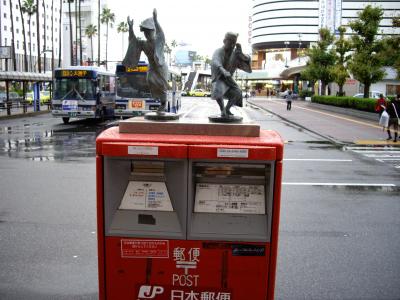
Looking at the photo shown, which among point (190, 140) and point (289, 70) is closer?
point (190, 140)

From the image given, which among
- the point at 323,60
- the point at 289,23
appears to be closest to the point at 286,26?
the point at 289,23

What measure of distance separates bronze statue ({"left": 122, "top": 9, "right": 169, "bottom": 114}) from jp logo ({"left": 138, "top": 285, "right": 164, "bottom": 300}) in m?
1.65

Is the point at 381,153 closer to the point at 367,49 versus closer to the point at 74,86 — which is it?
the point at 74,86

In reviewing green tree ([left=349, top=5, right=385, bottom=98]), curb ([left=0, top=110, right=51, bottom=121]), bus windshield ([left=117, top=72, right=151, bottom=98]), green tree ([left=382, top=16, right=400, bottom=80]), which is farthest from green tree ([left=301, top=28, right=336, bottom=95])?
curb ([left=0, top=110, right=51, bottom=121])

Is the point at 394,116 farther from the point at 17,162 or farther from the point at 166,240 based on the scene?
the point at 166,240

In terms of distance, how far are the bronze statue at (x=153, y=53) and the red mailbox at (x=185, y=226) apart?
42.5 inches

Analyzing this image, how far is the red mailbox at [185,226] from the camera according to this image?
3570mm

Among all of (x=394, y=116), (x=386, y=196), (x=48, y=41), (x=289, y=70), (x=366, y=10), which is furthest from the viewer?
(x=48, y=41)

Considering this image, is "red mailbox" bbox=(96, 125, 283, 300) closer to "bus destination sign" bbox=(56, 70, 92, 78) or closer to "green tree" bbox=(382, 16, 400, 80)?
"bus destination sign" bbox=(56, 70, 92, 78)

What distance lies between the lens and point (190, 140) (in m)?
3.50

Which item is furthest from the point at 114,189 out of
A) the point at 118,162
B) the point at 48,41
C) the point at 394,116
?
the point at 48,41

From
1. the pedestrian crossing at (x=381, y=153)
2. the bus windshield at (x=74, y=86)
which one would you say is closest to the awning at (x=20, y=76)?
the bus windshield at (x=74, y=86)

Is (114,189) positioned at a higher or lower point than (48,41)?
lower

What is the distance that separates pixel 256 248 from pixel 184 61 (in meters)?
174
